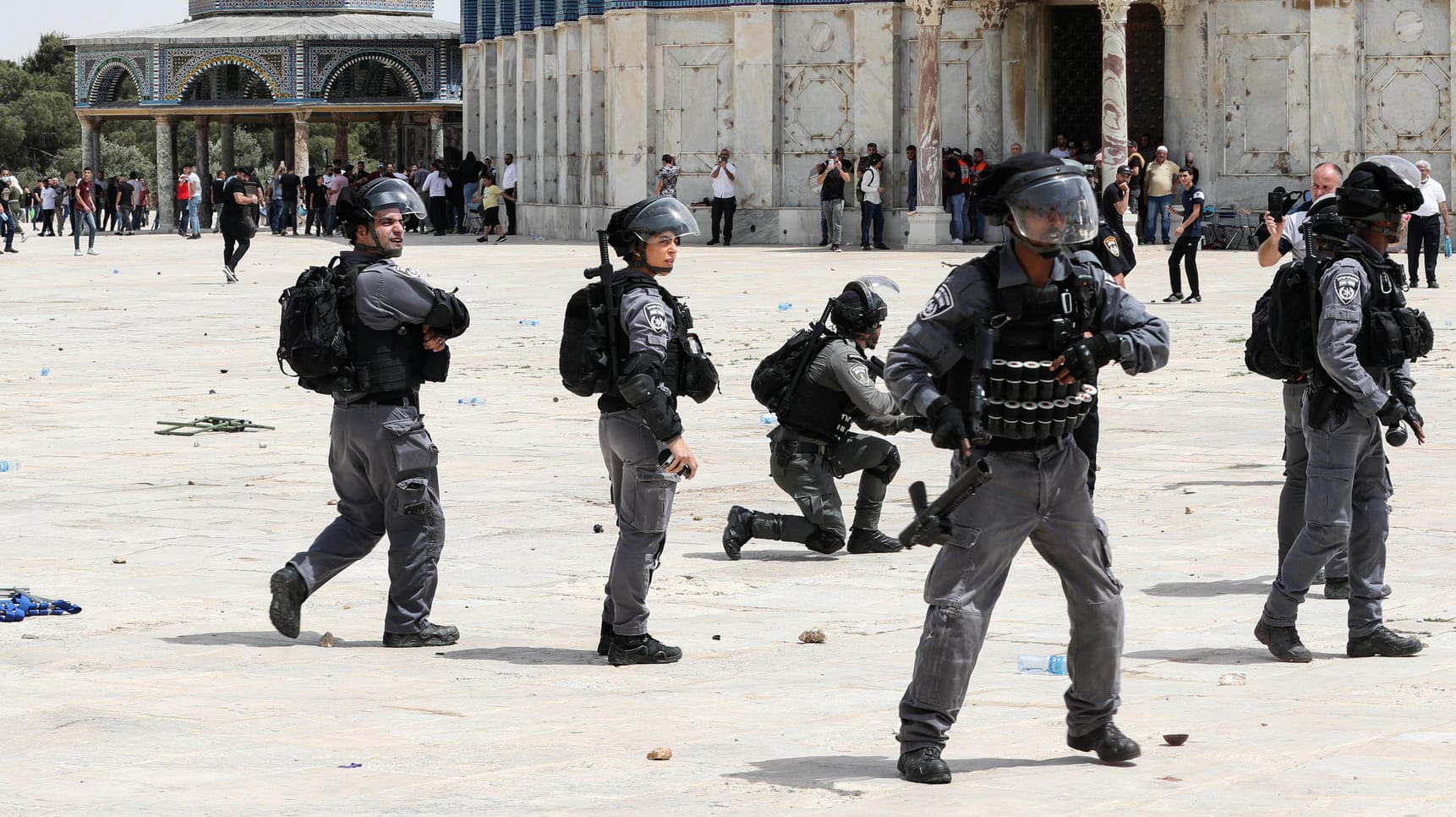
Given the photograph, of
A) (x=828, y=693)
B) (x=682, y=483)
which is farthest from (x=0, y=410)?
(x=828, y=693)

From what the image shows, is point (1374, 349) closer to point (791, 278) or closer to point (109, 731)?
point (109, 731)

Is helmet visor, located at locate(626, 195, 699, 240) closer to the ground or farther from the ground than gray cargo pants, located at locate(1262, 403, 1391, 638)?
farther from the ground

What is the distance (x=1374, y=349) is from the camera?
23.9 ft

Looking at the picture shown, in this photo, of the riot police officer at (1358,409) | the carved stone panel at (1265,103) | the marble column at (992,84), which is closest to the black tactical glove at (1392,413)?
the riot police officer at (1358,409)

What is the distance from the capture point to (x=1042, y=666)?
281 inches

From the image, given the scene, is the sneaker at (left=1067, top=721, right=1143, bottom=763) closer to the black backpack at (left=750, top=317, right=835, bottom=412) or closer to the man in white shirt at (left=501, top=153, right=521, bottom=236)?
the black backpack at (left=750, top=317, right=835, bottom=412)

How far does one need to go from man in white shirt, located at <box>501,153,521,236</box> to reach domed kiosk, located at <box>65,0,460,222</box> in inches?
319

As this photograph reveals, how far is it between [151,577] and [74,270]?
83.8 feet

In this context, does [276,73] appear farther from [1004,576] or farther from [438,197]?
[1004,576]

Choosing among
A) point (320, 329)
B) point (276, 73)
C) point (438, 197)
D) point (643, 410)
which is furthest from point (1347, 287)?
point (276, 73)

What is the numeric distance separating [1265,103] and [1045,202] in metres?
28.6

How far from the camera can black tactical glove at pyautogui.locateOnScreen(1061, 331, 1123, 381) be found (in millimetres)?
5652

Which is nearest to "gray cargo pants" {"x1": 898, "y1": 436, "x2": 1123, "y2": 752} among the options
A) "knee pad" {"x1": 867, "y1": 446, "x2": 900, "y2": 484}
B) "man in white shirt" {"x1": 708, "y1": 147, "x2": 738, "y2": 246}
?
"knee pad" {"x1": 867, "y1": 446, "x2": 900, "y2": 484}

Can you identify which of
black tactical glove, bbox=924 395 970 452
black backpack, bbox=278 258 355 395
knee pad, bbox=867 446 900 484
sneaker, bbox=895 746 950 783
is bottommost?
sneaker, bbox=895 746 950 783
